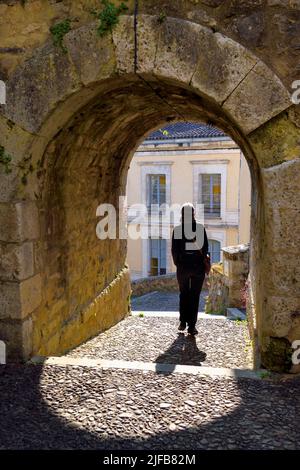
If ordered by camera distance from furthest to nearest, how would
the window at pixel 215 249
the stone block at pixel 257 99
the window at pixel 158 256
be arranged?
the window at pixel 158 256 → the window at pixel 215 249 → the stone block at pixel 257 99

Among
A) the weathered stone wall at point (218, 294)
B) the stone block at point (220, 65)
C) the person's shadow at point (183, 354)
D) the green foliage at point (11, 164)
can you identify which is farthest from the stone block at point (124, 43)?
the weathered stone wall at point (218, 294)

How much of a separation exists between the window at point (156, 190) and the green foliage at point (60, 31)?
15.1 m

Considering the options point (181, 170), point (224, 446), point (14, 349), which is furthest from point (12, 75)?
point (181, 170)

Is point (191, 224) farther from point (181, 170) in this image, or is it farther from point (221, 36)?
point (181, 170)

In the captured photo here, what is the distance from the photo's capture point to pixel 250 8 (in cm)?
292

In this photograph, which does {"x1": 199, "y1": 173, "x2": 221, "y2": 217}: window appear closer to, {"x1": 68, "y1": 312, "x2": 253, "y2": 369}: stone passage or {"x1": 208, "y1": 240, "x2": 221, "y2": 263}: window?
{"x1": 208, "y1": 240, "x2": 221, "y2": 263}: window

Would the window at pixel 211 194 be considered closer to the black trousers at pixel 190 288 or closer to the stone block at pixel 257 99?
the black trousers at pixel 190 288

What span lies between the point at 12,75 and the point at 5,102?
0.71 ft

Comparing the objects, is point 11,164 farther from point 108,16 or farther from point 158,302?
point 158,302

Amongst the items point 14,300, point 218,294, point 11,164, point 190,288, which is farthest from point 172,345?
point 218,294

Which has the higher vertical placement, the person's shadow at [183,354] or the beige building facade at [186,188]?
the beige building facade at [186,188]

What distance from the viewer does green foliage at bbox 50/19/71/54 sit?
317 centimetres

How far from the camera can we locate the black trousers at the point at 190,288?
4.83m

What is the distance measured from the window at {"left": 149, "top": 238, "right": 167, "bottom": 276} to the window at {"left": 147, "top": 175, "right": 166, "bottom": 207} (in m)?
1.73
